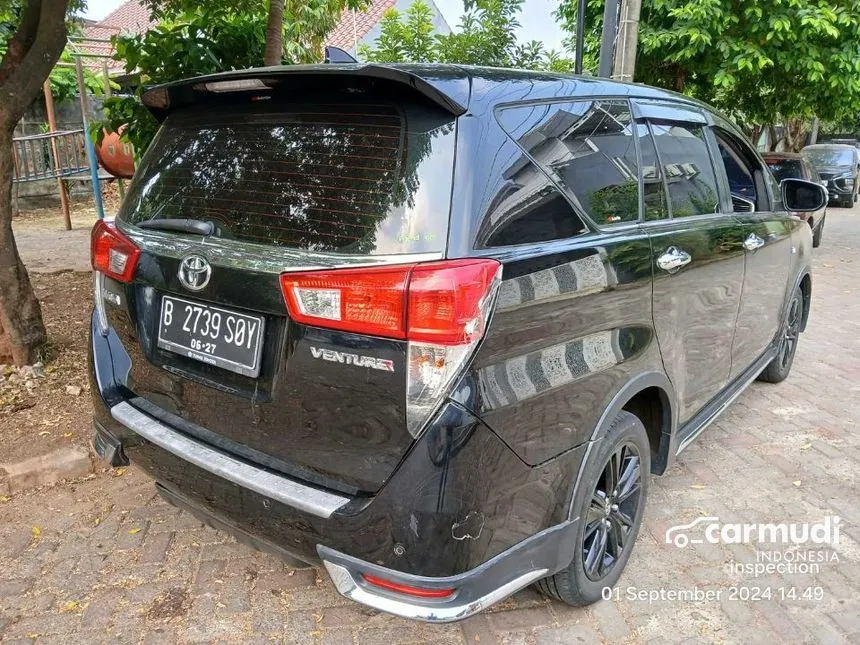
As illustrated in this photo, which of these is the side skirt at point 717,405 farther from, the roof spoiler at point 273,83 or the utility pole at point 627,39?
the utility pole at point 627,39

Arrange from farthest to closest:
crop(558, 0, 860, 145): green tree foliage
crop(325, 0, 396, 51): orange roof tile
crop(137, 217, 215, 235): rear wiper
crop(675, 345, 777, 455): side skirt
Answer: crop(325, 0, 396, 51): orange roof tile → crop(558, 0, 860, 145): green tree foliage → crop(675, 345, 777, 455): side skirt → crop(137, 217, 215, 235): rear wiper

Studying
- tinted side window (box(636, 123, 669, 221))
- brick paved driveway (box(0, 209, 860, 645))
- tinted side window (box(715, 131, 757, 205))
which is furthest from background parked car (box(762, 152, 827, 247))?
tinted side window (box(636, 123, 669, 221))

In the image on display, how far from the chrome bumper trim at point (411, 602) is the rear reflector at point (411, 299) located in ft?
2.26

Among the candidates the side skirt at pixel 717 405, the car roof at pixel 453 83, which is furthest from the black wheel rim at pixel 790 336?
the car roof at pixel 453 83

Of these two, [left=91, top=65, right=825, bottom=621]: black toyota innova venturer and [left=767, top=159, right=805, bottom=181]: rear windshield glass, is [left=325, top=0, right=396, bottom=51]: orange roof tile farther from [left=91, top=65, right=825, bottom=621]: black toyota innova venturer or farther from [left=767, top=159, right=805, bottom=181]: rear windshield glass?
[left=91, top=65, right=825, bottom=621]: black toyota innova venturer

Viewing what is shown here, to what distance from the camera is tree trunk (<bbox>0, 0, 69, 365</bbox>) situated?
3771 millimetres

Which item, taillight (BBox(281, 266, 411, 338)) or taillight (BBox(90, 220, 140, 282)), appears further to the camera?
taillight (BBox(90, 220, 140, 282))

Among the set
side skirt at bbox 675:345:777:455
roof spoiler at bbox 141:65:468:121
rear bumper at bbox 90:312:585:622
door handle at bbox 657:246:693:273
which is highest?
roof spoiler at bbox 141:65:468:121

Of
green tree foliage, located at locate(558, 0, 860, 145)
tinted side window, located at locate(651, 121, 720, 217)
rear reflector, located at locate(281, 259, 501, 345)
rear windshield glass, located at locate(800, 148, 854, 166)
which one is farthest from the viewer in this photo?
rear windshield glass, located at locate(800, 148, 854, 166)

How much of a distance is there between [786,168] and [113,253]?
10.5 m

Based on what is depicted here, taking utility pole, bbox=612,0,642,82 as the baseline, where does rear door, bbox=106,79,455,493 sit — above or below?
below

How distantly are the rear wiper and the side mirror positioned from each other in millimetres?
3633

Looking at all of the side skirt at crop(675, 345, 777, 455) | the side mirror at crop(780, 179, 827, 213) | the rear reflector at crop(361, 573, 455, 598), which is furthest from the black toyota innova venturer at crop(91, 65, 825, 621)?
the side mirror at crop(780, 179, 827, 213)

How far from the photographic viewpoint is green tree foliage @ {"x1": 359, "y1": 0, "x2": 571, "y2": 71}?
9.51 m
